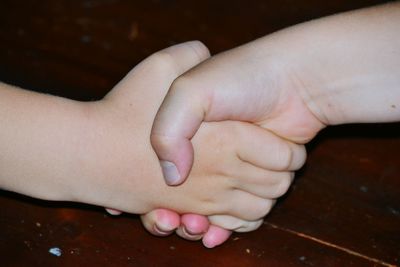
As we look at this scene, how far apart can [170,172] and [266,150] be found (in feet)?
0.42

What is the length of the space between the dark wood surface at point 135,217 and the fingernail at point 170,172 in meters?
0.07

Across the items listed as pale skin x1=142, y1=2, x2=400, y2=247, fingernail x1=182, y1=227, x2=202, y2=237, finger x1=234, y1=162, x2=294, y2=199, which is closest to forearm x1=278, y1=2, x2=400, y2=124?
pale skin x1=142, y1=2, x2=400, y2=247

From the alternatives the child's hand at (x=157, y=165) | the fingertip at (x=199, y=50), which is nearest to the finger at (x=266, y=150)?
the child's hand at (x=157, y=165)

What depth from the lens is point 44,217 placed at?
0.72m

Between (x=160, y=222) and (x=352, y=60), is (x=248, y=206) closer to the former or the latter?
(x=160, y=222)

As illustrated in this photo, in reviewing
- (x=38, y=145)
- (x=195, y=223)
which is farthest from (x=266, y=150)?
(x=38, y=145)

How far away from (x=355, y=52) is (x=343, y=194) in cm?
18

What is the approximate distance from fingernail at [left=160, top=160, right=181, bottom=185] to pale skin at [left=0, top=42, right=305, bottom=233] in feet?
0.08

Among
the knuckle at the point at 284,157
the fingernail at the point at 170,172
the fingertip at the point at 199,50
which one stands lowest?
the knuckle at the point at 284,157

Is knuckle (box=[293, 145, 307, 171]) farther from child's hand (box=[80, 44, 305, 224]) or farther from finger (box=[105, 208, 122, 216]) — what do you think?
finger (box=[105, 208, 122, 216])

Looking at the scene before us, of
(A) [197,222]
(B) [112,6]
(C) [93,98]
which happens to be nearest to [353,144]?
(A) [197,222]

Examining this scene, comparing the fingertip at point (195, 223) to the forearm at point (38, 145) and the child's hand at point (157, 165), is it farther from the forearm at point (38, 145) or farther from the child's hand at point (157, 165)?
the forearm at point (38, 145)

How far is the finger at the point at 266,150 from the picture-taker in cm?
74

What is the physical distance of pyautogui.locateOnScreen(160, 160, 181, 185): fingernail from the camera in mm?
694
